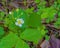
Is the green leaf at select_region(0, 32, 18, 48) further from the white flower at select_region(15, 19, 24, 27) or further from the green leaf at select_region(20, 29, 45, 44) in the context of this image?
the white flower at select_region(15, 19, 24, 27)

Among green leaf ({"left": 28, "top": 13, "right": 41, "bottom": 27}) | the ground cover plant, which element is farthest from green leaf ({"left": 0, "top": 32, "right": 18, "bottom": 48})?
green leaf ({"left": 28, "top": 13, "right": 41, "bottom": 27})

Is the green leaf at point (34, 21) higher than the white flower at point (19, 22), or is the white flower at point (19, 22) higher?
the green leaf at point (34, 21)

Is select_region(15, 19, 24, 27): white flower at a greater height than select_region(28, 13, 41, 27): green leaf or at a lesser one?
lesser


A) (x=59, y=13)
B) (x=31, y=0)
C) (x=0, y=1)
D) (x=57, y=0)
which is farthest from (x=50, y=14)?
(x=0, y=1)

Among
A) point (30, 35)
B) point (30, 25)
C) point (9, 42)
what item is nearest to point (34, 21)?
point (30, 25)

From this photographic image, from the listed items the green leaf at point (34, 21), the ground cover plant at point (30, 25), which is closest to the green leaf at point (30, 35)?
the ground cover plant at point (30, 25)

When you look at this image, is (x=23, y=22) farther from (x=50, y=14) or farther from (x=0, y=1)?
(x=0, y=1)

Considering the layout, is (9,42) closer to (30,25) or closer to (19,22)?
(30,25)

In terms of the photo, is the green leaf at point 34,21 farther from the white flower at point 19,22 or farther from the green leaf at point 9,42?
the green leaf at point 9,42
